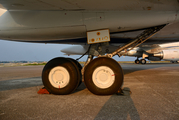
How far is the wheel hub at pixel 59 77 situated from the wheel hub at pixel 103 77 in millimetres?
660

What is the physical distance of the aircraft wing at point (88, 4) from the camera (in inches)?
97.7

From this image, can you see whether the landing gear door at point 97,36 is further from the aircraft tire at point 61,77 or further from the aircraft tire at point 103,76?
the aircraft tire at point 61,77

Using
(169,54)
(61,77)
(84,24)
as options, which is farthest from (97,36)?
(169,54)

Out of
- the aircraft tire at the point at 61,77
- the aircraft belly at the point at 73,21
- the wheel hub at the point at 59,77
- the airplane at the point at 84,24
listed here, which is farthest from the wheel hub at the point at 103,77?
the aircraft belly at the point at 73,21

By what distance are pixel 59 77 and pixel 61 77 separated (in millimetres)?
48

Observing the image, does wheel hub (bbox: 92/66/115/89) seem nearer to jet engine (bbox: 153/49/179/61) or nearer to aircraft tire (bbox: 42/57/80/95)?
aircraft tire (bbox: 42/57/80/95)

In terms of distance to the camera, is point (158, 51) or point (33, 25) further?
point (158, 51)

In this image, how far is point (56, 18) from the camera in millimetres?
2848

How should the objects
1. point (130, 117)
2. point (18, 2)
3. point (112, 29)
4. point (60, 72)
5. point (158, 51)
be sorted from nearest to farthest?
point (130, 117), point (18, 2), point (60, 72), point (112, 29), point (158, 51)

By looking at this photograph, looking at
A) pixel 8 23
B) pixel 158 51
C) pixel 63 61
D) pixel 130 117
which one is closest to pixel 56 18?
pixel 63 61

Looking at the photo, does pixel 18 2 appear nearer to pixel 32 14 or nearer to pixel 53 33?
pixel 32 14

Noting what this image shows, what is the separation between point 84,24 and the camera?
112 inches

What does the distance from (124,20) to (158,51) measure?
53.3 feet

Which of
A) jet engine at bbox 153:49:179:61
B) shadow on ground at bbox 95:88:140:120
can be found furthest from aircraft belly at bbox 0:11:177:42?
jet engine at bbox 153:49:179:61
